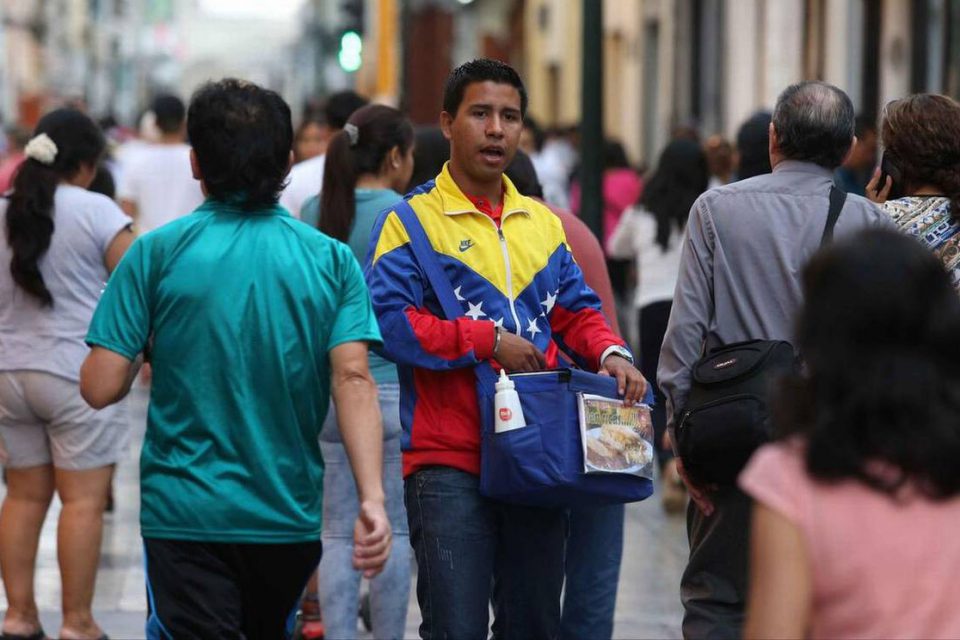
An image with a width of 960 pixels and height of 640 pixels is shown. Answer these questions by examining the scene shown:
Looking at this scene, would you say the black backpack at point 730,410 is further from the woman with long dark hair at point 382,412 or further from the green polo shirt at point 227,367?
the woman with long dark hair at point 382,412

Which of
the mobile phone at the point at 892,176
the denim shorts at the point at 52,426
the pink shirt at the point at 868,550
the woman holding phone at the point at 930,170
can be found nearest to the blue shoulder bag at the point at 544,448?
the woman holding phone at the point at 930,170

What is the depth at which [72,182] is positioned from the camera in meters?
7.33

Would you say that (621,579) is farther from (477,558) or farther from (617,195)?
(617,195)

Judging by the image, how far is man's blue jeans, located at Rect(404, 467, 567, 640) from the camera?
5.16 m

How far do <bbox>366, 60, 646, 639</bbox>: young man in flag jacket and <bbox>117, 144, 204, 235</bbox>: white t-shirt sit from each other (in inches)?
243

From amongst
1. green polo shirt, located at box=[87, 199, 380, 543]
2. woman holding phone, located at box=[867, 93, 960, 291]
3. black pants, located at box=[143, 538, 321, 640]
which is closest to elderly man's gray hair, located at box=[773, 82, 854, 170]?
woman holding phone, located at box=[867, 93, 960, 291]

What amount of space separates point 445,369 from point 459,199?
19.6 inches

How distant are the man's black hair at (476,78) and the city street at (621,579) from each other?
275cm

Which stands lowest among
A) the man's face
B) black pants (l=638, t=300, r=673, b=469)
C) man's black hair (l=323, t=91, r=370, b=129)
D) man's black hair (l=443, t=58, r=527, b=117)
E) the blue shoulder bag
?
black pants (l=638, t=300, r=673, b=469)

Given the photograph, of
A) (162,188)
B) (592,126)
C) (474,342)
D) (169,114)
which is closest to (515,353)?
(474,342)

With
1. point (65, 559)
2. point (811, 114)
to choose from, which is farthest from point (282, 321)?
point (65, 559)

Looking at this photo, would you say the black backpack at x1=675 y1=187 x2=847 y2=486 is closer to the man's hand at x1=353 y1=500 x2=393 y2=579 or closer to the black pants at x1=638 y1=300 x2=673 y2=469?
the man's hand at x1=353 y1=500 x2=393 y2=579

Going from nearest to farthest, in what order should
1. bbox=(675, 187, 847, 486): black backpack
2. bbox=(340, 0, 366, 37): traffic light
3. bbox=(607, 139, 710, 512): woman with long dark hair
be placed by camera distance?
bbox=(675, 187, 847, 486): black backpack < bbox=(607, 139, 710, 512): woman with long dark hair < bbox=(340, 0, 366, 37): traffic light

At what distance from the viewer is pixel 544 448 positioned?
5070 millimetres
